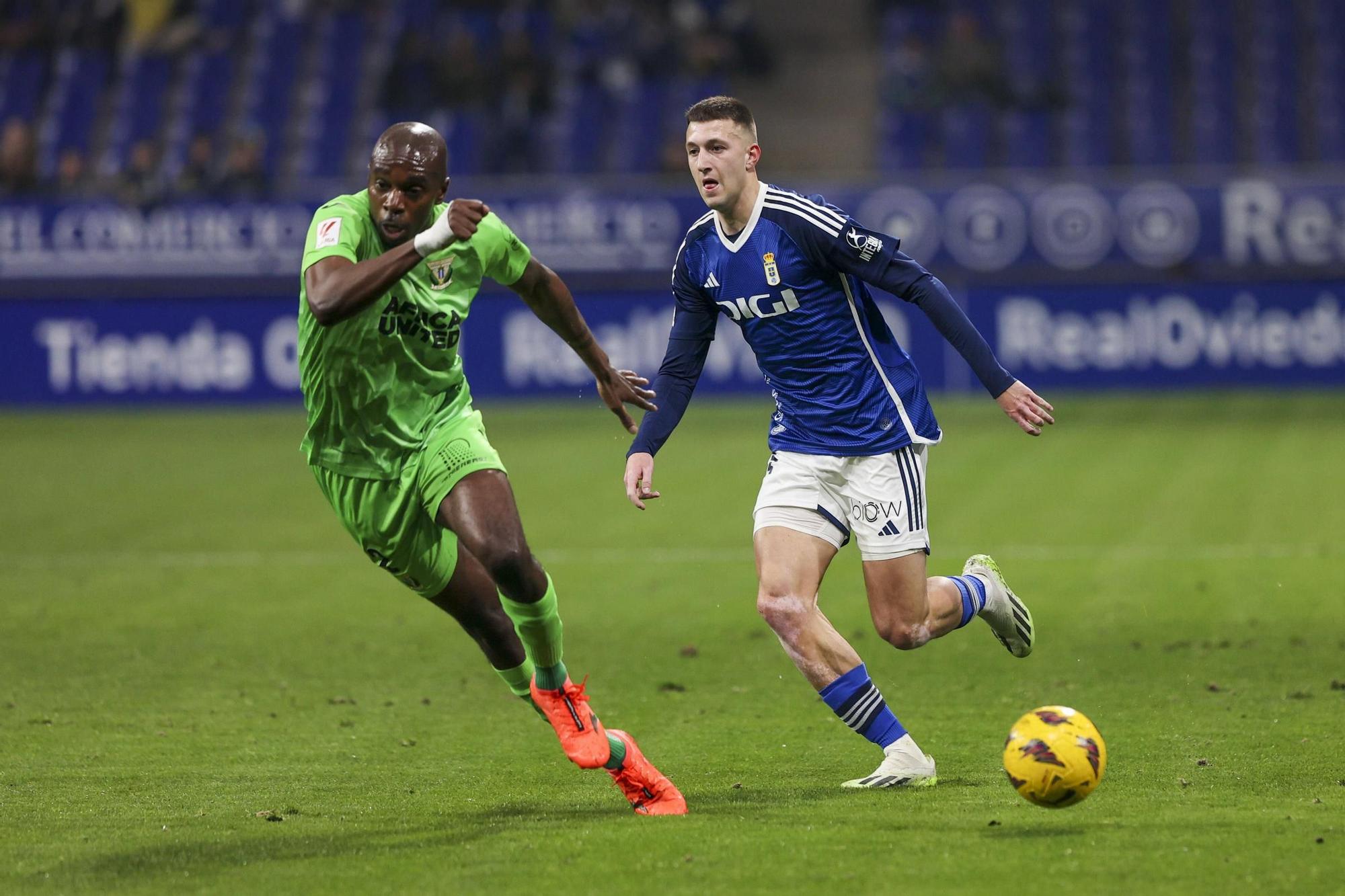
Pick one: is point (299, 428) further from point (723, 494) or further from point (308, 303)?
point (308, 303)

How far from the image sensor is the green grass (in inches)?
196

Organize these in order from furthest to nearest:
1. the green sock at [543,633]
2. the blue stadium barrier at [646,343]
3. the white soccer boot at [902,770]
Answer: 1. the blue stadium barrier at [646,343]
2. the white soccer boot at [902,770]
3. the green sock at [543,633]

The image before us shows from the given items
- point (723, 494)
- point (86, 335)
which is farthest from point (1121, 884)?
point (86, 335)

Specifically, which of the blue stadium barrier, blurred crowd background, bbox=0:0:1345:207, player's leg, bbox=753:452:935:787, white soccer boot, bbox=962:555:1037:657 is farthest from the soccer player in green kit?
blurred crowd background, bbox=0:0:1345:207

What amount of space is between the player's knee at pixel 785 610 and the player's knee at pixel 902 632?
0.39m

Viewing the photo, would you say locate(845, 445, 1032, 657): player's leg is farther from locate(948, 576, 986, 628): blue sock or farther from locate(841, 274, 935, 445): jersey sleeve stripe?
locate(948, 576, 986, 628): blue sock

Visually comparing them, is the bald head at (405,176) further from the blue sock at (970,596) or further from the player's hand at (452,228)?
the blue sock at (970,596)

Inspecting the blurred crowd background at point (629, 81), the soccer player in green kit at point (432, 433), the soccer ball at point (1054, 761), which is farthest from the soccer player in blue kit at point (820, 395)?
the blurred crowd background at point (629, 81)

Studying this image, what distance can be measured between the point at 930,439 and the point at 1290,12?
80.6 ft

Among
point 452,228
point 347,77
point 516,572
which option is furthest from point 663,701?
point 347,77

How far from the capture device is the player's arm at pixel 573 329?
6133mm

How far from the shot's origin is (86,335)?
927 inches

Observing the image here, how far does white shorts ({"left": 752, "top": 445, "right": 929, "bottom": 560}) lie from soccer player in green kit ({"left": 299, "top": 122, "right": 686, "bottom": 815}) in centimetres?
64

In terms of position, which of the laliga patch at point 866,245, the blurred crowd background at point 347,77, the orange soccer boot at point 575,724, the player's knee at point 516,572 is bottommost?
the orange soccer boot at point 575,724
